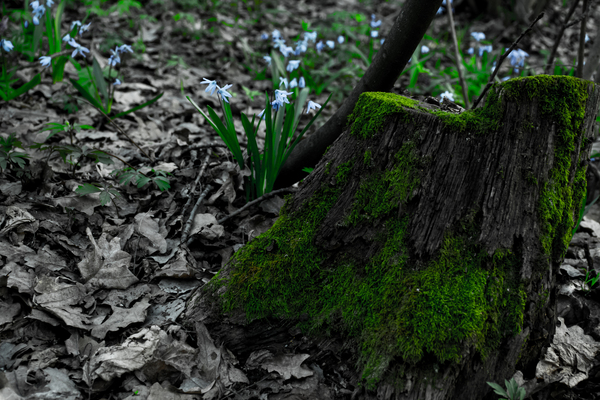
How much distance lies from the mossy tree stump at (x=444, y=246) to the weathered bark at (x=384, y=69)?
56 centimetres

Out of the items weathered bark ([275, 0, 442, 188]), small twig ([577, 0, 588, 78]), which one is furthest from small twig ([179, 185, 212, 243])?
small twig ([577, 0, 588, 78])

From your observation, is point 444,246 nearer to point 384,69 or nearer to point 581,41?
point 384,69

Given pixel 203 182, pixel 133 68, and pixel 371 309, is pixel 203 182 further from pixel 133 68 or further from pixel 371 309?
pixel 133 68

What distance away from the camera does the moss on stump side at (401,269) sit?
1401 mm

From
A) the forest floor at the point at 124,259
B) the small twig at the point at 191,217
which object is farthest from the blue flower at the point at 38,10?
the small twig at the point at 191,217

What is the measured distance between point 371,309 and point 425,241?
330 mm

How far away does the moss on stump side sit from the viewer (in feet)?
4.60

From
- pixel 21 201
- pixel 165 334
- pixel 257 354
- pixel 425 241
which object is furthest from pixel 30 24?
pixel 425 241

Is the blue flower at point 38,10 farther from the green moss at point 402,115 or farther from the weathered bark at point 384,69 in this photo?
the green moss at point 402,115

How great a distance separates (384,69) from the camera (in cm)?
210

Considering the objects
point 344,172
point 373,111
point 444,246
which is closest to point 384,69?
point 373,111

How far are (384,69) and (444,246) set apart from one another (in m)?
1.05

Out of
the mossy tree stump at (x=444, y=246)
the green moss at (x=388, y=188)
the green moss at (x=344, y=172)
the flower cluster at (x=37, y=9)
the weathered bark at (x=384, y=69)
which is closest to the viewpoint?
the mossy tree stump at (x=444, y=246)

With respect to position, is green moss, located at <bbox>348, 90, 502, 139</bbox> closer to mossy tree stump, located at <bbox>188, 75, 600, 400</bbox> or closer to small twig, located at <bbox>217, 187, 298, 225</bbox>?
mossy tree stump, located at <bbox>188, 75, 600, 400</bbox>
